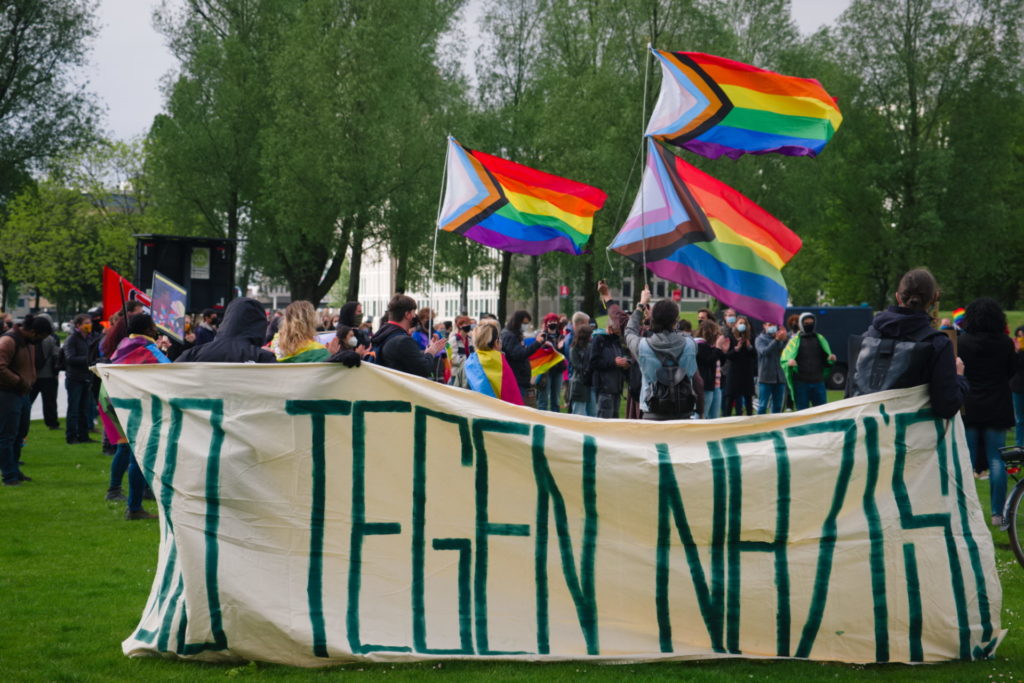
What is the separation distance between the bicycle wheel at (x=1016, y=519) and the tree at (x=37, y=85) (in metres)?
41.3

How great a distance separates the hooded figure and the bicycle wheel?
5.54 meters

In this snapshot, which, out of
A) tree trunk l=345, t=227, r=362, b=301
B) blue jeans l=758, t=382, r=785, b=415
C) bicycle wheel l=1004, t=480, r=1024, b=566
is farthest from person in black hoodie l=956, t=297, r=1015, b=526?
tree trunk l=345, t=227, r=362, b=301

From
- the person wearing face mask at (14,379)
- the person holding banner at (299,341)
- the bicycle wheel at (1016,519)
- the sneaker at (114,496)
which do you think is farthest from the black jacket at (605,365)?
the person holding banner at (299,341)

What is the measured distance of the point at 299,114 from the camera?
41.5 metres

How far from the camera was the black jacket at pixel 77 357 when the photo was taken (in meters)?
17.0

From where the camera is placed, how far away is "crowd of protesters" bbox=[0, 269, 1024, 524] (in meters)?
7.37

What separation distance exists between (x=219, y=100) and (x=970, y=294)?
44.5 meters

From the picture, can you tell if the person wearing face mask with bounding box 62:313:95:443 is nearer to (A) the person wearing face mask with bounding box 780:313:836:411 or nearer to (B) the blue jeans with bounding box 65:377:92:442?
(B) the blue jeans with bounding box 65:377:92:442

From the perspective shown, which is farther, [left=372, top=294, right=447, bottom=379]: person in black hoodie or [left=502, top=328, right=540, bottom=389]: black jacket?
[left=502, top=328, right=540, bottom=389]: black jacket

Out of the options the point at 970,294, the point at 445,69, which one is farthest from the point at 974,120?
the point at 445,69

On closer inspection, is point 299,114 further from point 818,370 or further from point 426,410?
point 426,410

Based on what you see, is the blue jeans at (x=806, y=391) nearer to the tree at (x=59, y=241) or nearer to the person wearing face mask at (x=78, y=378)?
the person wearing face mask at (x=78, y=378)

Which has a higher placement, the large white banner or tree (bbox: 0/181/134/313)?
tree (bbox: 0/181/134/313)

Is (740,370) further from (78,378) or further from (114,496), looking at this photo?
(114,496)
